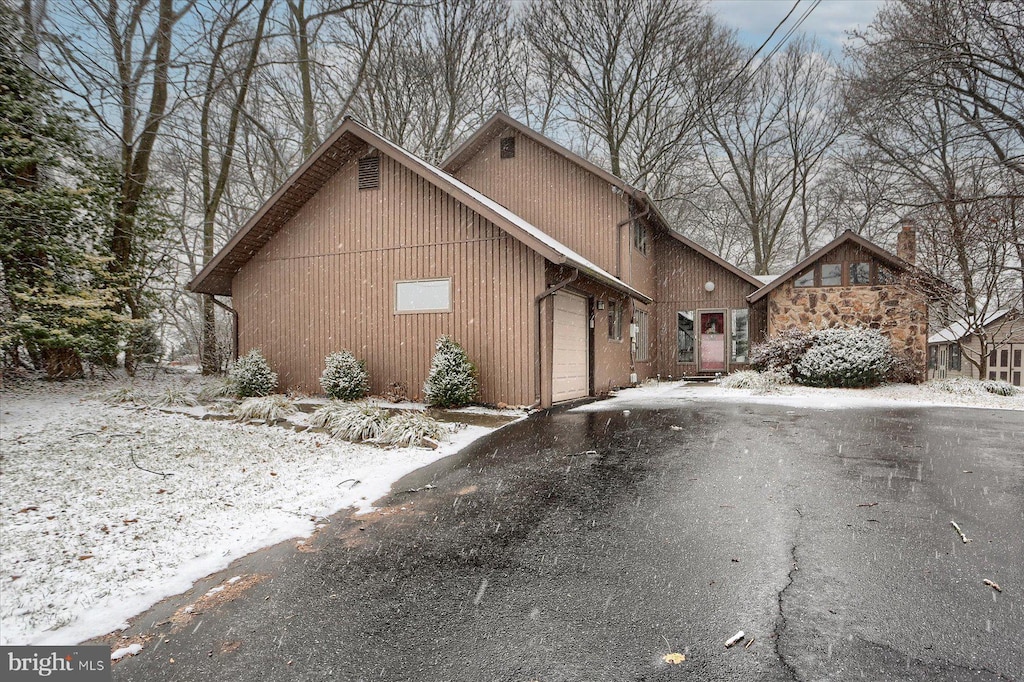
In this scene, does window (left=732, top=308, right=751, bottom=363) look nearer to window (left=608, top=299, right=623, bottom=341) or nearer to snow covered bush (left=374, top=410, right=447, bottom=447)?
window (left=608, top=299, right=623, bottom=341)

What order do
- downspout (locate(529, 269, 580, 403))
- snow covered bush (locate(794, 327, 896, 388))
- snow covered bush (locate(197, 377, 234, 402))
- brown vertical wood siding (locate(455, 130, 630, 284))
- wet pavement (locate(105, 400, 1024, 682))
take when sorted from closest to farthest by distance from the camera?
1. wet pavement (locate(105, 400, 1024, 682))
2. downspout (locate(529, 269, 580, 403))
3. snow covered bush (locate(197, 377, 234, 402))
4. snow covered bush (locate(794, 327, 896, 388))
5. brown vertical wood siding (locate(455, 130, 630, 284))

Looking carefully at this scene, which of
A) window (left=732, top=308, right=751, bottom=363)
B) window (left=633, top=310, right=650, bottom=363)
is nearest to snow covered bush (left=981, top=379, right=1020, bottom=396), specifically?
window (left=732, top=308, right=751, bottom=363)

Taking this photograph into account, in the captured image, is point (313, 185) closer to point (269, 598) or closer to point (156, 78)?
point (156, 78)

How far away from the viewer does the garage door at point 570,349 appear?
1097 cm

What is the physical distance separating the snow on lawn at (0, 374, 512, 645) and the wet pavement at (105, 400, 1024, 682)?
35cm

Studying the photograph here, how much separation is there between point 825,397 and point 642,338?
6119 mm

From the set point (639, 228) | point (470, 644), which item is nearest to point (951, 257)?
point (639, 228)

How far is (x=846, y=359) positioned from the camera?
44.5 feet

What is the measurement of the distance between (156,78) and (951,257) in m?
18.4

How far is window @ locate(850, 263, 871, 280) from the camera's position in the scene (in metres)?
15.4

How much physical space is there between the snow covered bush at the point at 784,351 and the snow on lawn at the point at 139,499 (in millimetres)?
10058

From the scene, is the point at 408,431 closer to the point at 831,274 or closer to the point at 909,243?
the point at 831,274

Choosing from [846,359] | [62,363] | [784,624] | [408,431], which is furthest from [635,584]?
[846,359]

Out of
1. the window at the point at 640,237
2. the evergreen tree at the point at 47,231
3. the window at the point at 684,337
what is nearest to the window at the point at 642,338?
the window at the point at 684,337
